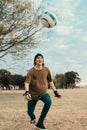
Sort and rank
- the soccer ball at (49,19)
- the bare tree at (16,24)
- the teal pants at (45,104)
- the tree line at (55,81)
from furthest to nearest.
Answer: the tree line at (55,81), the bare tree at (16,24), the soccer ball at (49,19), the teal pants at (45,104)

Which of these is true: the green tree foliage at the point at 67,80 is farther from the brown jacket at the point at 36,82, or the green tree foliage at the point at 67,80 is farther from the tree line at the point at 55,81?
the brown jacket at the point at 36,82

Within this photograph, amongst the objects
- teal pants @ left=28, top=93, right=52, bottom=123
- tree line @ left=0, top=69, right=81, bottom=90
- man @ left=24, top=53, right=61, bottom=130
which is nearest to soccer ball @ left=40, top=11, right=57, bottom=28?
man @ left=24, top=53, right=61, bottom=130

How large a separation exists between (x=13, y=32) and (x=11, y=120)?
2264cm

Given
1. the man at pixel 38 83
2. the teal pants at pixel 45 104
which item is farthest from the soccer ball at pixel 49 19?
the teal pants at pixel 45 104

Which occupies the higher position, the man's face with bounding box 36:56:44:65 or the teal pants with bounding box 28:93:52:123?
the man's face with bounding box 36:56:44:65

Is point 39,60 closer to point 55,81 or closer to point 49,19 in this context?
point 49,19

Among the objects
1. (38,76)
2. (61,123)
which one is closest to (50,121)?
(61,123)

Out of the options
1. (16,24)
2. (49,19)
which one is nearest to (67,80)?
(16,24)

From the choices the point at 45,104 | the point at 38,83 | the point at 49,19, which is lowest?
the point at 45,104

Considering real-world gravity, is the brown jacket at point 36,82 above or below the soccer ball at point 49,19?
below

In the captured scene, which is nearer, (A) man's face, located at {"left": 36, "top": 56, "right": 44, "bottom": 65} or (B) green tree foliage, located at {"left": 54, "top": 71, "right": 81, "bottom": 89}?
(A) man's face, located at {"left": 36, "top": 56, "right": 44, "bottom": 65}

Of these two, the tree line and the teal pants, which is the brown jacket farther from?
the tree line

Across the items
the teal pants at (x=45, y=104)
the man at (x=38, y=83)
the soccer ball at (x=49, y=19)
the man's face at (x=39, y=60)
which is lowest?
the teal pants at (x=45, y=104)

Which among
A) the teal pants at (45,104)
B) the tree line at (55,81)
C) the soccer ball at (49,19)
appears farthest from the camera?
the tree line at (55,81)
